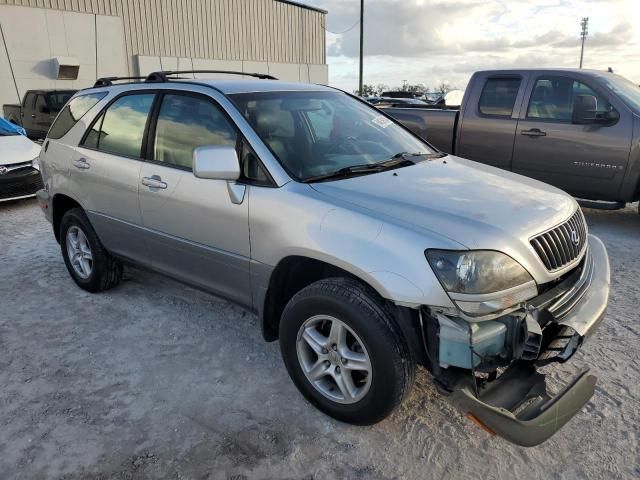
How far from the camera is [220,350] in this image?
3.55 meters

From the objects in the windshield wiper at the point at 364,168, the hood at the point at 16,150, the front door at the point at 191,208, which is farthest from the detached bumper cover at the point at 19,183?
the windshield wiper at the point at 364,168

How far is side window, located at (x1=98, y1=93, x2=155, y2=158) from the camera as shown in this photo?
12.3ft

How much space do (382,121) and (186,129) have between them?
1.45 m

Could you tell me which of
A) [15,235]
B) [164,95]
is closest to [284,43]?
[15,235]

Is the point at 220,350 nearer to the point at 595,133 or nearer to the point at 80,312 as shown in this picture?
the point at 80,312

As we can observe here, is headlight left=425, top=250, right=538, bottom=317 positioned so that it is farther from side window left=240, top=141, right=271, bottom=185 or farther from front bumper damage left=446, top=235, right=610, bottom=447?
side window left=240, top=141, right=271, bottom=185

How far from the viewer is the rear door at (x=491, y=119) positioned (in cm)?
653

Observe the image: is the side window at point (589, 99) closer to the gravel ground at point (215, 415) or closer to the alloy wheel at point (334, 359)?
the gravel ground at point (215, 415)

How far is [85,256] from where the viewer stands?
4.49 m

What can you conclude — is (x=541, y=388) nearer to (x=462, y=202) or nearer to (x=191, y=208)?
(x=462, y=202)

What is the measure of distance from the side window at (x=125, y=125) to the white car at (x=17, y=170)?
14.5 ft

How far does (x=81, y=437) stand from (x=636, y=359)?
3346 millimetres

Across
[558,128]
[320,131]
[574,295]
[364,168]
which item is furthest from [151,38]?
[574,295]

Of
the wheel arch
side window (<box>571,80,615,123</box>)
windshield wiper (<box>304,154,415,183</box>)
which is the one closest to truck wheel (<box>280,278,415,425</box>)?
windshield wiper (<box>304,154,415,183</box>)
